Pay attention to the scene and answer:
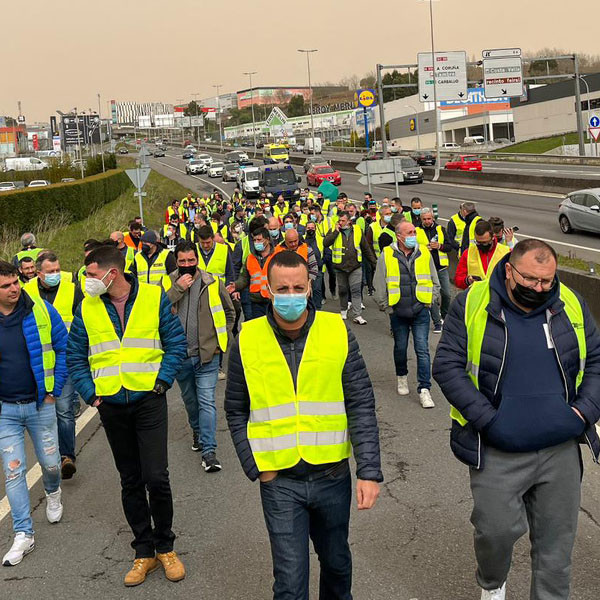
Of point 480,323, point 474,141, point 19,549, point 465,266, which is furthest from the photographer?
point 474,141

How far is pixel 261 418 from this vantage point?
3668 mm

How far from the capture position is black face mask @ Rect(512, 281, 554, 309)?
12.0ft

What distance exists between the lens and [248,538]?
534cm

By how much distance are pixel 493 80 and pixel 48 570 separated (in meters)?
38.6

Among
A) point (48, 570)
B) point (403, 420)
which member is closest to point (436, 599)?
point (48, 570)

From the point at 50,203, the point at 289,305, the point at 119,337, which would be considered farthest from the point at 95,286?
the point at 50,203

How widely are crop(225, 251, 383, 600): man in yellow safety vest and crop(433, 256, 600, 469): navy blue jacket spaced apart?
46 centimetres

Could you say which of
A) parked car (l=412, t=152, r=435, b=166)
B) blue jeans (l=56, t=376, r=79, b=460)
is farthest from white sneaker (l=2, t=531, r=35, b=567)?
parked car (l=412, t=152, r=435, b=166)

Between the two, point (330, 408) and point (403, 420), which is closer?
point (330, 408)

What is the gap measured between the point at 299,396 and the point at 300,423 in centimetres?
12

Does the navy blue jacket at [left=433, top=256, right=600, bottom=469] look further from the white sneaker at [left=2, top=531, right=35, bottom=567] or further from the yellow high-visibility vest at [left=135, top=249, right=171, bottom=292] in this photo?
the yellow high-visibility vest at [left=135, top=249, right=171, bottom=292]

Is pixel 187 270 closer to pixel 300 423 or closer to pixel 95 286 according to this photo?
pixel 95 286

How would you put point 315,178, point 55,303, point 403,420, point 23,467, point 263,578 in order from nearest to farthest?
point 263,578 → point 23,467 → point 55,303 → point 403,420 → point 315,178

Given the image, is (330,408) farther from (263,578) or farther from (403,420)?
(403,420)
